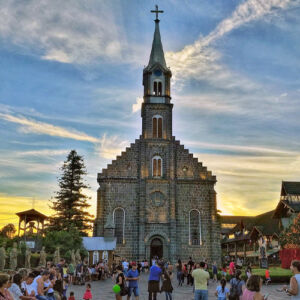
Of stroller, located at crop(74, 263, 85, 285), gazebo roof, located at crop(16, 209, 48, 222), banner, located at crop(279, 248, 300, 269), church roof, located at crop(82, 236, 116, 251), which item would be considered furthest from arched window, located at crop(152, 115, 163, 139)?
stroller, located at crop(74, 263, 85, 285)

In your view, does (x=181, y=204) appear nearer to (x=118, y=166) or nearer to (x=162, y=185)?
(x=162, y=185)

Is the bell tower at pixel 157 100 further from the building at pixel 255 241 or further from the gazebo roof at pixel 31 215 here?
the building at pixel 255 241

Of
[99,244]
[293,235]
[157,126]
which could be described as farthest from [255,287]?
[157,126]

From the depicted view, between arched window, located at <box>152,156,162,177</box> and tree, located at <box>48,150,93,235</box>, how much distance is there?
54.1ft

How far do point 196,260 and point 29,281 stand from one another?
35.9m

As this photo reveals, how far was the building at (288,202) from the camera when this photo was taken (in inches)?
1918

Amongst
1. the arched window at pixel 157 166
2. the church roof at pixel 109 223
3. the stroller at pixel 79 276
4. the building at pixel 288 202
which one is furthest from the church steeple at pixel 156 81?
the stroller at pixel 79 276

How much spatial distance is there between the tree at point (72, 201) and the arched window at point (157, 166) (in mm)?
16493

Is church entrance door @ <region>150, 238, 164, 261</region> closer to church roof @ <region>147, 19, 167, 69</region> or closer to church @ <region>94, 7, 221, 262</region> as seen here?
church @ <region>94, 7, 221, 262</region>

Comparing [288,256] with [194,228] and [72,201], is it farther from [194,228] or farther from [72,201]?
[72,201]

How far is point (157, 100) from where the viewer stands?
49.5 metres

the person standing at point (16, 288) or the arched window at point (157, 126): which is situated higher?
the arched window at point (157, 126)

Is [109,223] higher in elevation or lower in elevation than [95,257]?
higher

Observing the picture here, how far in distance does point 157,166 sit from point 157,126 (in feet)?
17.5
